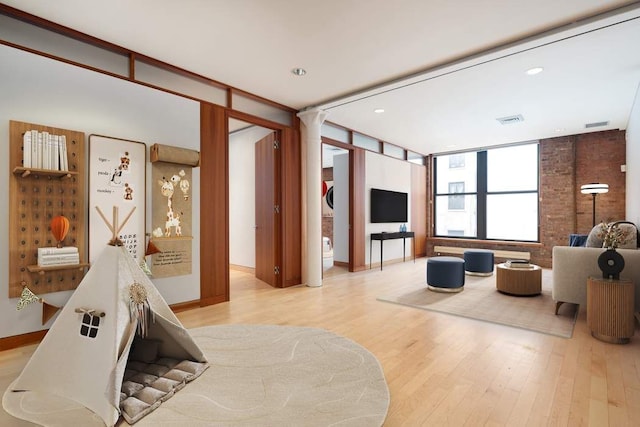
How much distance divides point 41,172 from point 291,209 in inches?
125

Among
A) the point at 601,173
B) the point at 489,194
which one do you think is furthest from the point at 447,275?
the point at 601,173

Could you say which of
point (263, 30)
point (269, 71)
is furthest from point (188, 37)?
point (269, 71)

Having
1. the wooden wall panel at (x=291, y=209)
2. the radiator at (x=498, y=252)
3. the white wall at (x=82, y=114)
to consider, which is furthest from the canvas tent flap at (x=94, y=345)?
the radiator at (x=498, y=252)

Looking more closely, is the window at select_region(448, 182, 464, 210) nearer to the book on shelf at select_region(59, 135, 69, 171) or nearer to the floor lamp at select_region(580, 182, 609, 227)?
A: the floor lamp at select_region(580, 182, 609, 227)

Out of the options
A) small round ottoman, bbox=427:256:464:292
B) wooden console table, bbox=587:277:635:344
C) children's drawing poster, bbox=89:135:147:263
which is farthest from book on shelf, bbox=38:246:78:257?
wooden console table, bbox=587:277:635:344

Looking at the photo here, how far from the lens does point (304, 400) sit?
198cm

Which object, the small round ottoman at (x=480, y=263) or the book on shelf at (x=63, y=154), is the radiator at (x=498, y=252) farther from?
the book on shelf at (x=63, y=154)

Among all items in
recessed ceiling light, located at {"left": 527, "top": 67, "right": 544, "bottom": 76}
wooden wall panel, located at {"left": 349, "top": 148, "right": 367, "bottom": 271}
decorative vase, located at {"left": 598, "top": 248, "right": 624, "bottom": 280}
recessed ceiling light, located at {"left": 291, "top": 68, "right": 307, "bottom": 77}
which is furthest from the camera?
wooden wall panel, located at {"left": 349, "top": 148, "right": 367, "bottom": 271}

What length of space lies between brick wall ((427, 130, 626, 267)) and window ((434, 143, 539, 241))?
31 cm

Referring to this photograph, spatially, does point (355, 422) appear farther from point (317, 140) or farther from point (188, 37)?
point (317, 140)

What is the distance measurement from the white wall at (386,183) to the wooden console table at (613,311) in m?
4.33

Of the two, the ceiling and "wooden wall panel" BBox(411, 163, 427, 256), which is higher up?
the ceiling

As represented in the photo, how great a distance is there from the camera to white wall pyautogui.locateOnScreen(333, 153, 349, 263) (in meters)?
7.09

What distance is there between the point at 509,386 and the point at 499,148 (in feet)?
23.3
